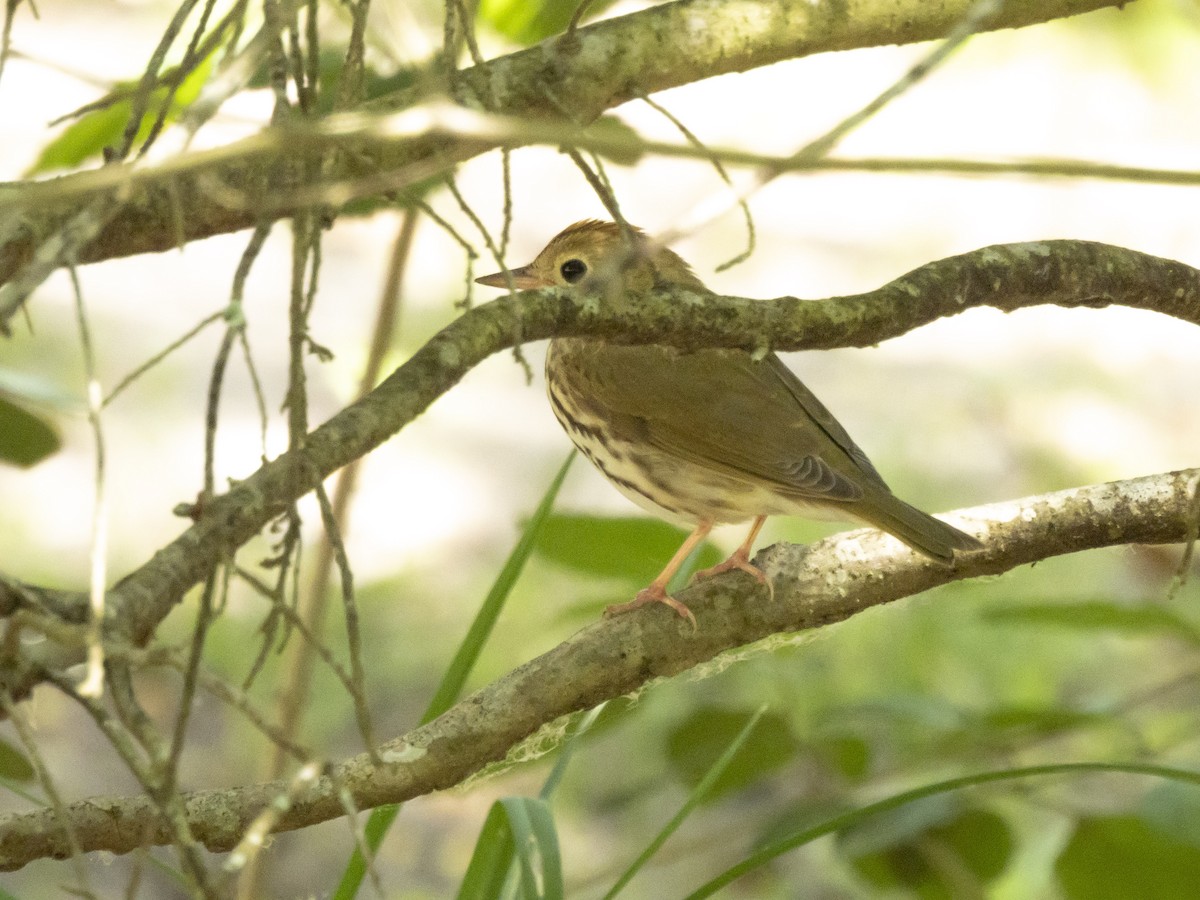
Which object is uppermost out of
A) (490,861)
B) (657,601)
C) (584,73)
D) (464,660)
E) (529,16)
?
(529,16)

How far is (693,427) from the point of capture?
9.17ft

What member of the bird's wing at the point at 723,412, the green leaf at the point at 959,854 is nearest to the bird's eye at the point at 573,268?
the bird's wing at the point at 723,412

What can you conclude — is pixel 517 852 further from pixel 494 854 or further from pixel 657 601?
pixel 657 601

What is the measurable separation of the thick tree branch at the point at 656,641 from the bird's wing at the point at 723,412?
1.31 feet

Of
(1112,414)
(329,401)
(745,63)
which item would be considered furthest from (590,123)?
(1112,414)

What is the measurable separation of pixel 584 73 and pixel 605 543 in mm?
774

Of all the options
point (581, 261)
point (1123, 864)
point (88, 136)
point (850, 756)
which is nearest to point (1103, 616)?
point (1123, 864)

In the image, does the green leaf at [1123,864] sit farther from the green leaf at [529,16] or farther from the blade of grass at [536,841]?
the green leaf at [529,16]

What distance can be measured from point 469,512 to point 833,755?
111 inches

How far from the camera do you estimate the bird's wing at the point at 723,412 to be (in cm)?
272

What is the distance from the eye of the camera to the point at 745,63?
1896 mm

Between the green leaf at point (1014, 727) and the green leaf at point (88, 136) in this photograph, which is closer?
the green leaf at point (88, 136)

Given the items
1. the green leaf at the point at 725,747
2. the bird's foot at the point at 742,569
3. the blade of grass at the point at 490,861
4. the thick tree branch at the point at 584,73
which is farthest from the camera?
the green leaf at the point at 725,747

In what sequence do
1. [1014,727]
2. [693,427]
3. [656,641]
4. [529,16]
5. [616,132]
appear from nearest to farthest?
[616,132], [656,641], [529,16], [1014,727], [693,427]
